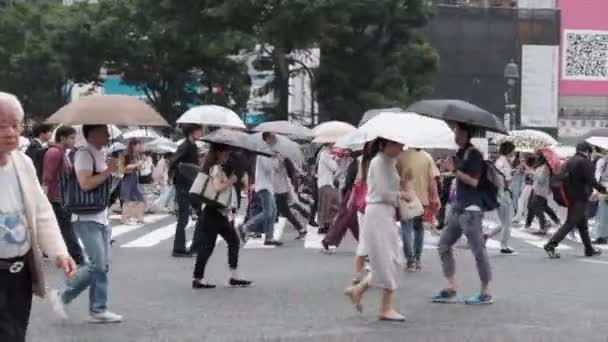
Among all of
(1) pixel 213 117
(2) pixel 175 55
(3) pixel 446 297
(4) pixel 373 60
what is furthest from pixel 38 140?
(2) pixel 175 55

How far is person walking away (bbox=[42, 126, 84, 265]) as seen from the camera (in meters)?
12.3

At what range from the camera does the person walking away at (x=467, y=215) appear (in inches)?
400

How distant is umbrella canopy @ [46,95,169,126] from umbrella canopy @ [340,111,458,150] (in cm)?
190

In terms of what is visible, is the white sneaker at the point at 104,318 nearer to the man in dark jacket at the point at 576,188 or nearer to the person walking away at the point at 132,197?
the man in dark jacket at the point at 576,188

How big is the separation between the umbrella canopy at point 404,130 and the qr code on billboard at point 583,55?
246ft

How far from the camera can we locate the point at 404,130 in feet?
31.1

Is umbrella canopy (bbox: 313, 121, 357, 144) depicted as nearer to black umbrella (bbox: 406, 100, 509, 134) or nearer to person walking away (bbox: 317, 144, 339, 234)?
person walking away (bbox: 317, 144, 339, 234)

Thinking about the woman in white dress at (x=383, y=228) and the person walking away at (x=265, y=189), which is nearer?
the woman in white dress at (x=383, y=228)

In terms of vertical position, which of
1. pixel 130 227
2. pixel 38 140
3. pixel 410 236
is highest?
pixel 38 140

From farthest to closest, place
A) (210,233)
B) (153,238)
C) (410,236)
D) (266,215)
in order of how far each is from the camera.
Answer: (153,238), (266,215), (410,236), (210,233)

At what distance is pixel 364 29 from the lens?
41.0 meters

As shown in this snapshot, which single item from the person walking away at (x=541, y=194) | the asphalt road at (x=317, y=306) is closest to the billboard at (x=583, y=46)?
the person walking away at (x=541, y=194)

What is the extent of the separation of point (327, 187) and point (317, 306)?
8304 mm

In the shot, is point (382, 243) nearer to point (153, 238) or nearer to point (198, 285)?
point (198, 285)
